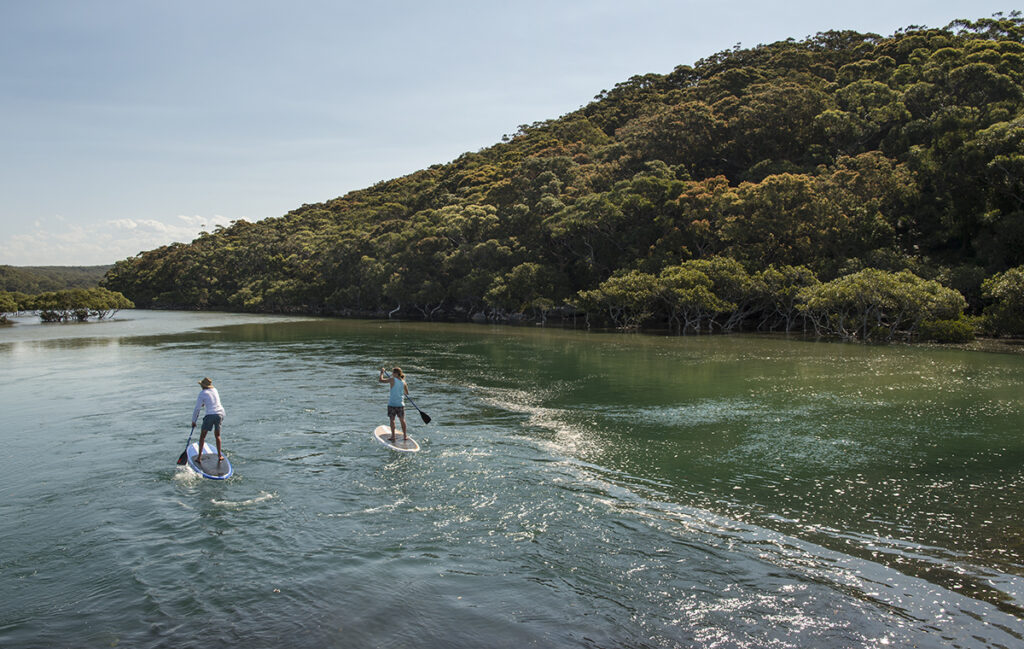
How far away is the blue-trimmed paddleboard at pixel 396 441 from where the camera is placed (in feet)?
54.7

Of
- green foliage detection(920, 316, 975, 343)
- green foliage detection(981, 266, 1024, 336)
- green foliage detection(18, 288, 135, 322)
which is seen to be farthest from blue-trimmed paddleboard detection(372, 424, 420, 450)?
green foliage detection(18, 288, 135, 322)

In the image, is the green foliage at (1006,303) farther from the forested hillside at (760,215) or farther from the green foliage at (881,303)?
the green foliage at (881,303)

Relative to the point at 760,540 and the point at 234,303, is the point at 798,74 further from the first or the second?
the point at 234,303

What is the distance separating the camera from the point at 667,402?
24.4 meters

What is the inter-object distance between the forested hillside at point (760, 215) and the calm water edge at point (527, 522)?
28896 mm

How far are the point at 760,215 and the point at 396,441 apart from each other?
5069cm

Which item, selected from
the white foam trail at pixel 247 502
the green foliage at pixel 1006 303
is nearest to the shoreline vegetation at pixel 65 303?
the white foam trail at pixel 247 502

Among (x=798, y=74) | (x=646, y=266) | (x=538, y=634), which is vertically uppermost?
(x=798, y=74)

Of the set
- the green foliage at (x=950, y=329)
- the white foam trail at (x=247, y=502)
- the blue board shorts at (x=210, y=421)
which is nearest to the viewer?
the white foam trail at (x=247, y=502)

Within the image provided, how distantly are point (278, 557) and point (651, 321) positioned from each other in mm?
63354

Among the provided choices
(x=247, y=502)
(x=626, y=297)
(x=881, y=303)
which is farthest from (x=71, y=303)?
(x=881, y=303)

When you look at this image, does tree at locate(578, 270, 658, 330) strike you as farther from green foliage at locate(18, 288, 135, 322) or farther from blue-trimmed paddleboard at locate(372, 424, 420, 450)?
green foliage at locate(18, 288, 135, 322)

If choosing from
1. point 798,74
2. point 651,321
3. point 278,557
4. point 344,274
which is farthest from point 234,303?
point 278,557

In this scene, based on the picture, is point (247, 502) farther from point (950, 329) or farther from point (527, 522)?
point (950, 329)
